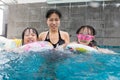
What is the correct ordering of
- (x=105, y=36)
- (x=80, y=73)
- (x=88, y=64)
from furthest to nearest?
(x=105, y=36), (x=88, y=64), (x=80, y=73)

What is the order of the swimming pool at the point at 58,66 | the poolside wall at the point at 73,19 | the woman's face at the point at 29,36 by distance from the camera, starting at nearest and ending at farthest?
1. the swimming pool at the point at 58,66
2. the woman's face at the point at 29,36
3. the poolside wall at the point at 73,19

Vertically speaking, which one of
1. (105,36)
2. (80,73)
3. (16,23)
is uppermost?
(16,23)

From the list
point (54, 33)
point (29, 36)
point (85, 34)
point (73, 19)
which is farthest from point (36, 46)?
point (73, 19)

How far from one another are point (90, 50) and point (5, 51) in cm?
112

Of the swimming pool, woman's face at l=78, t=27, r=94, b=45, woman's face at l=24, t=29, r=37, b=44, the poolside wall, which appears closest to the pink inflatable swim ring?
the swimming pool

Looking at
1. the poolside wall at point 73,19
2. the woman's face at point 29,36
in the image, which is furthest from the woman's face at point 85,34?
the poolside wall at point 73,19

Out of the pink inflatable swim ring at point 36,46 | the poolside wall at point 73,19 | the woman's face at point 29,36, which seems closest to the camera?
the pink inflatable swim ring at point 36,46

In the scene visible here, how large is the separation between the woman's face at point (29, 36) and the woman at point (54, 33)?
25cm

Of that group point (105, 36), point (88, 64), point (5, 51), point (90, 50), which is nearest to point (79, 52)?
point (90, 50)

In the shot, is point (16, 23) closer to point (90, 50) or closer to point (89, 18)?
point (89, 18)

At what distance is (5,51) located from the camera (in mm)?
3014

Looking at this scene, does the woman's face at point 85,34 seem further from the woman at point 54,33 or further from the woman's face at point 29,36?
the woman's face at point 29,36

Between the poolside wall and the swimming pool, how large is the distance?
4.79 meters

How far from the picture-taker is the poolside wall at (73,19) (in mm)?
7473
